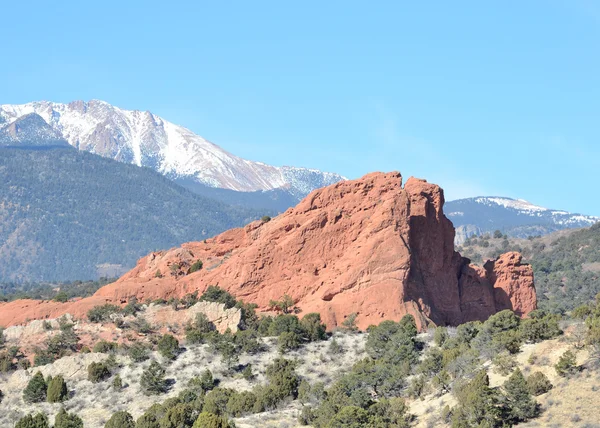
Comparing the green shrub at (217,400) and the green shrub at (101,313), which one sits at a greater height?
the green shrub at (101,313)

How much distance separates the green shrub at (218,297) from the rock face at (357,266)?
3.86 ft

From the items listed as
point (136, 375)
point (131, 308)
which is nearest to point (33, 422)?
point (136, 375)

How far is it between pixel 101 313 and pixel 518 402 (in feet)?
118

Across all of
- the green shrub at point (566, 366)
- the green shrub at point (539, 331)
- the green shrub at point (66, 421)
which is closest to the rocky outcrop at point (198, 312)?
the green shrub at point (66, 421)

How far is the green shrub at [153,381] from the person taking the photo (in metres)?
62.1

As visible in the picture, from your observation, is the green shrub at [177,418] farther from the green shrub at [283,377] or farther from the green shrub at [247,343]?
the green shrub at [247,343]

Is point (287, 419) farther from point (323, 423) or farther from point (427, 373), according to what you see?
point (427, 373)

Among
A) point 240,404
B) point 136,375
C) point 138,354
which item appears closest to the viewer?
point 240,404

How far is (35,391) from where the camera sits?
63094 mm

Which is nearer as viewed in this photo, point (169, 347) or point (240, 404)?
point (240, 404)

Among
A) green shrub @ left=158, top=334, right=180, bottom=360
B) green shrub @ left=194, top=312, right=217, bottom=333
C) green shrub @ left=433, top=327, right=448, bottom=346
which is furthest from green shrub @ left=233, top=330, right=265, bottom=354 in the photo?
green shrub @ left=433, top=327, right=448, bottom=346

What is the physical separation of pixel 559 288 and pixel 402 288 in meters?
51.3

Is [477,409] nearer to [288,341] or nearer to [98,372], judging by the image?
[288,341]

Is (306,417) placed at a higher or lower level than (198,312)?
lower
